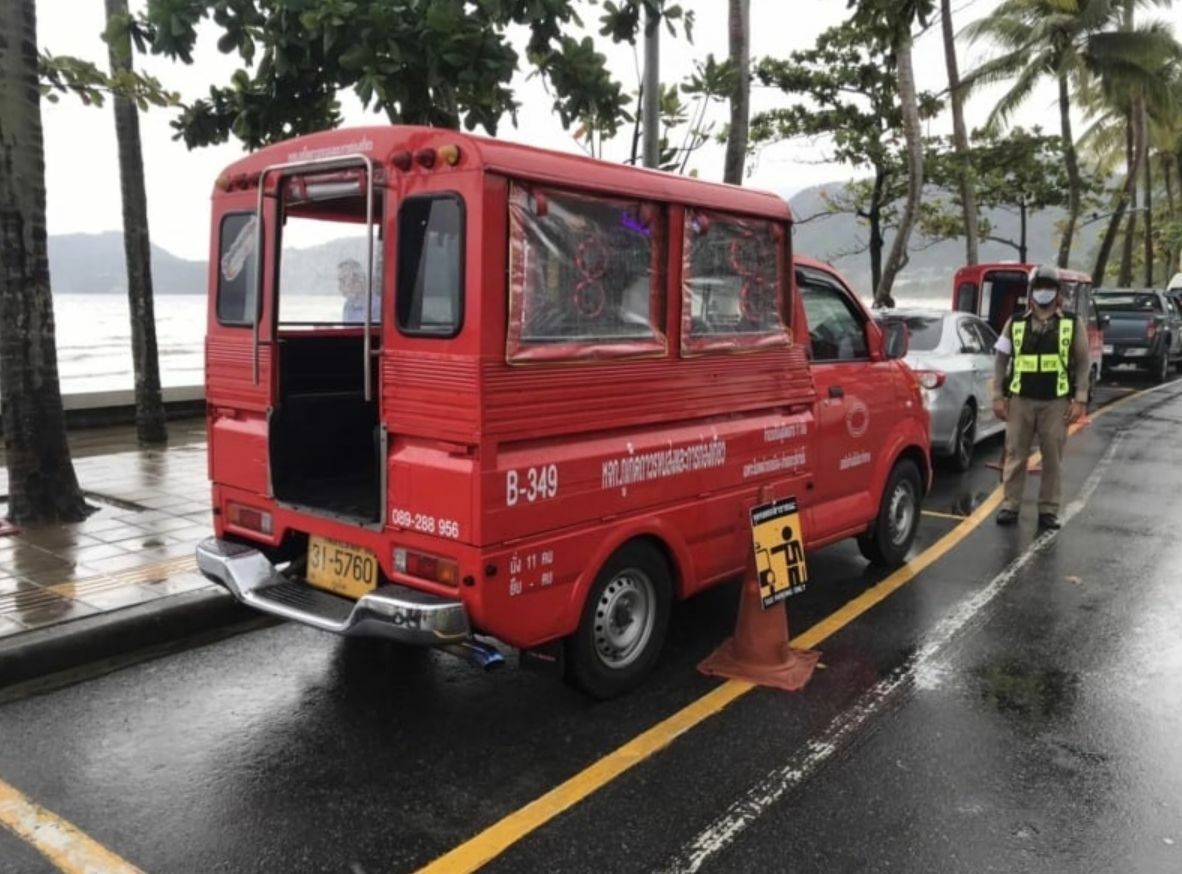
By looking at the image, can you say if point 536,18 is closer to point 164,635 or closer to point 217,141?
point 217,141

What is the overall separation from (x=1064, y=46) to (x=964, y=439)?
1888 centimetres

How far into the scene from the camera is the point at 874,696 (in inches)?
170

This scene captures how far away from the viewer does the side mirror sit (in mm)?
6031

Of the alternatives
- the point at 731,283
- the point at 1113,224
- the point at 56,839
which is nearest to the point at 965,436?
the point at 731,283

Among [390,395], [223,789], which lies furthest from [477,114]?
[223,789]

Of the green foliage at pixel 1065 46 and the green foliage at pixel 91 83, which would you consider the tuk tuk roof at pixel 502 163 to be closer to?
the green foliage at pixel 91 83

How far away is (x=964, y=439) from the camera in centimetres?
980

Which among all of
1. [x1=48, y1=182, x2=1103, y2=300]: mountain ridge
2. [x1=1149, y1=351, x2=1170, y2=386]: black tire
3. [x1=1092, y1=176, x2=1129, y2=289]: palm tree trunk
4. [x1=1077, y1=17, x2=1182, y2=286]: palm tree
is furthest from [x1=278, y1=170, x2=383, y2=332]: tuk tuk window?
[x1=1092, y1=176, x2=1129, y2=289]: palm tree trunk

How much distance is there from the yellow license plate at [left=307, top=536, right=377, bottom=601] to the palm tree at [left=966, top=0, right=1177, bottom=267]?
77.4ft

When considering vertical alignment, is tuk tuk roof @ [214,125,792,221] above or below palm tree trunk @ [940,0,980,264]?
below

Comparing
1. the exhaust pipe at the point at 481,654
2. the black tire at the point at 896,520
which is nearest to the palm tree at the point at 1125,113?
the black tire at the point at 896,520

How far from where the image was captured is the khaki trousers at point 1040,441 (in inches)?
296

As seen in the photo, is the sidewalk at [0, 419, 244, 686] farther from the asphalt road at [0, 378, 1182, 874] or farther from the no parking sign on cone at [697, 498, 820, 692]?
the no parking sign on cone at [697, 498, 820, 692]

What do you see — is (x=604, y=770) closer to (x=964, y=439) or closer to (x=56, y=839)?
(x=56, y=839)
